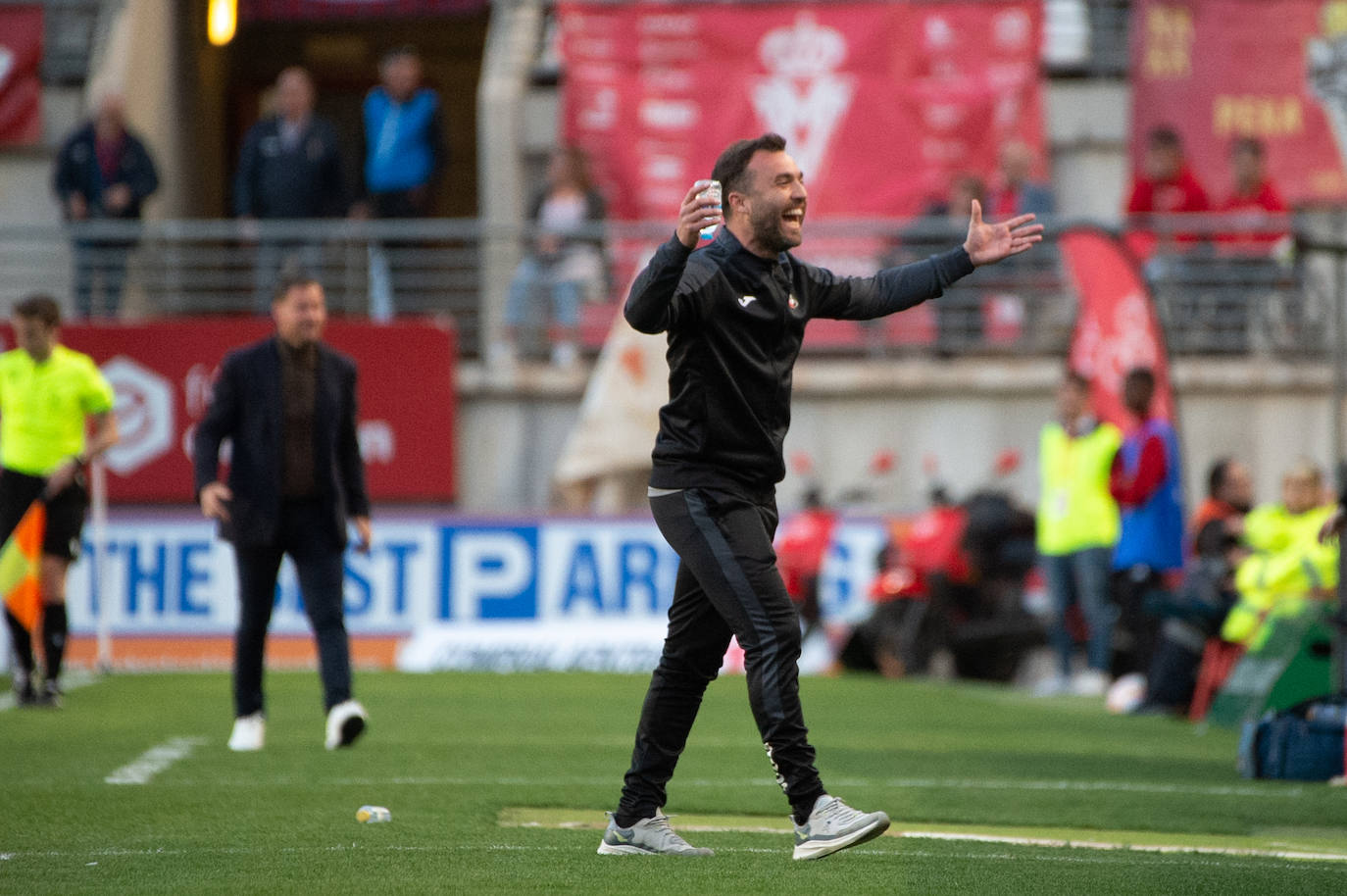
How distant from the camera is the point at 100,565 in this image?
1509 centimetres

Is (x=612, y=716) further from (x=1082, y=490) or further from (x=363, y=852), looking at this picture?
(x=363, y=852)

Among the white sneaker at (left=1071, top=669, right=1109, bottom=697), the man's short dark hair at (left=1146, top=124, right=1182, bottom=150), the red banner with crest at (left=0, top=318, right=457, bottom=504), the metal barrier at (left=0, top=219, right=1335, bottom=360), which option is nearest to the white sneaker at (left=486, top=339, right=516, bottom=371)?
the metal barrier at (left=0, top=219, right=1335, bottom=360)

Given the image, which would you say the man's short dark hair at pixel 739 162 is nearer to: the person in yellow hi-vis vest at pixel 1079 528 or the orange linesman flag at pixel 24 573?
the orange linesman flag at pixel 24 573

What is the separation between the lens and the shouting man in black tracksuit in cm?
584

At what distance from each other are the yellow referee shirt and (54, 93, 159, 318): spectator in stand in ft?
20.9

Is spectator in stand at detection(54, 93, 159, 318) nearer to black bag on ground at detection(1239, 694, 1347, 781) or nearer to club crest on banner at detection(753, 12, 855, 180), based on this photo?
club crest on banner at detection(753, 12, 855, 180)

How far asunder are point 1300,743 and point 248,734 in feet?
15.5

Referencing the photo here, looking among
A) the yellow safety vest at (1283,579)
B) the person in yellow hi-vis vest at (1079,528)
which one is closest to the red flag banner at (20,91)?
the person in yellow hi-vis vest at (1079,528)

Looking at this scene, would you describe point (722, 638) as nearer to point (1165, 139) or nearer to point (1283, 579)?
point (1283, 579)

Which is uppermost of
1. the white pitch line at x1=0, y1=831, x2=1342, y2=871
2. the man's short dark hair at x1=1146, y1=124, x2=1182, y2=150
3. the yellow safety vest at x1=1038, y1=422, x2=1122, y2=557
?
the man's short dark hair at x1=1146, y1=124, x2=1182, y2=150

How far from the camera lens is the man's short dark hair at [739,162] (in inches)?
235

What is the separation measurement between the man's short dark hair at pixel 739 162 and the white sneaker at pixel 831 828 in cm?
184

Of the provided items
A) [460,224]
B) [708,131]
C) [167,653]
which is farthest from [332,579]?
[708,131]

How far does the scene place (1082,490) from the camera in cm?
1376
